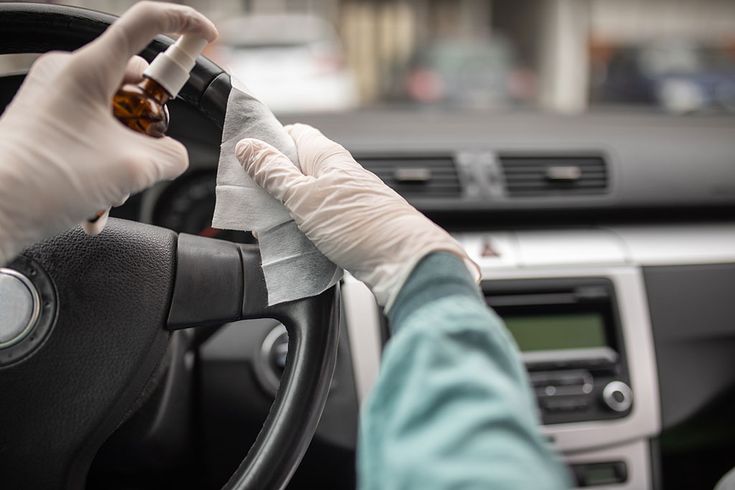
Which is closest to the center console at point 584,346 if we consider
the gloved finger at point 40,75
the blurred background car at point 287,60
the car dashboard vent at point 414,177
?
the car dashboard vent at point 414,177

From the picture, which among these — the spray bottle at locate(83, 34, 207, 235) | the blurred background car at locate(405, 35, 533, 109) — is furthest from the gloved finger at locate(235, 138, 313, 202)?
the blurred background car at locate(405, 35, 533, 109)

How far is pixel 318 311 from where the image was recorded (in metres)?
0.94

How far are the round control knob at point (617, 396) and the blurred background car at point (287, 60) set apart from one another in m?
5.07

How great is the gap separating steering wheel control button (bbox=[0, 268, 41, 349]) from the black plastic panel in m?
1.15

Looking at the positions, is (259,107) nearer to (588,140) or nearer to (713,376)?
(588,140)

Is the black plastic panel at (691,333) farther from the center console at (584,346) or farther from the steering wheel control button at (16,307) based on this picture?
the steering wheel control button at (16,307)

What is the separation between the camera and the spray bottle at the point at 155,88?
813mm

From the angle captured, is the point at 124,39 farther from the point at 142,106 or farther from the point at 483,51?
the point at 483,51

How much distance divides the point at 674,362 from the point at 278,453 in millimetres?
997

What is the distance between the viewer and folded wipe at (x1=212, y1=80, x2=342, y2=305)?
91 cm

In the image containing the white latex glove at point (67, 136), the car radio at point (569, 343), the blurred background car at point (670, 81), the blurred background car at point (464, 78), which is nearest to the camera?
the white latex glove at point (67, 136)

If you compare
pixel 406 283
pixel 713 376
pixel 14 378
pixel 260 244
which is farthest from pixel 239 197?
pixel 713 376

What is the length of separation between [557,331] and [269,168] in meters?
0.88

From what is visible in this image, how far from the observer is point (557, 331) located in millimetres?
1591
